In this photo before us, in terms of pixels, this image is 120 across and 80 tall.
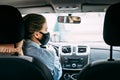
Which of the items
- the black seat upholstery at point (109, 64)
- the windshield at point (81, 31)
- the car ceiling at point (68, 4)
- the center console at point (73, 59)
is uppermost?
the car ceiling at point (68, 4)

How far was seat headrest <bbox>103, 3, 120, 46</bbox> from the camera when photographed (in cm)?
376

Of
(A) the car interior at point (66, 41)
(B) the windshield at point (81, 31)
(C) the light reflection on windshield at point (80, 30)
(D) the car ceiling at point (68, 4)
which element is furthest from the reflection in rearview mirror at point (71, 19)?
(C) the light reflection on windshield at point (80, 30)

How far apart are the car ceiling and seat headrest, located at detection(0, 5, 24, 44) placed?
50.1 inches

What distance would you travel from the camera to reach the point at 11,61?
372 cm

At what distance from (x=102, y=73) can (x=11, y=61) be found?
0.78 m

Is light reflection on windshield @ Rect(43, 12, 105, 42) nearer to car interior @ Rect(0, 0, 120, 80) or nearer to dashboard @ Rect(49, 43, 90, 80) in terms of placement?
car interior @ Rect(0, 0, 120, 80)

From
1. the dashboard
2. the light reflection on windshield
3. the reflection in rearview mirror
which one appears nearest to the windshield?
the light reflection on windshield

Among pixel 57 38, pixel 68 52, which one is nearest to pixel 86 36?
pixel 57 38

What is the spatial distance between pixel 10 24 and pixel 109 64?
943mm

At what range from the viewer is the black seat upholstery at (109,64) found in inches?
144

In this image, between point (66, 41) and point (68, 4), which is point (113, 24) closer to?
point (68, 4)

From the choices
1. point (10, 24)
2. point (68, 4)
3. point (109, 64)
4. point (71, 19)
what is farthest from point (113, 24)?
point (71, 19)

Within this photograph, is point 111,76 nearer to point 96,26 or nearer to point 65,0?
point 65,0

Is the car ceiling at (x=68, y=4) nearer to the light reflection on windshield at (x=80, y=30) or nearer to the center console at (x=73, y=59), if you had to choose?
the center console at (x=73, y=59)
